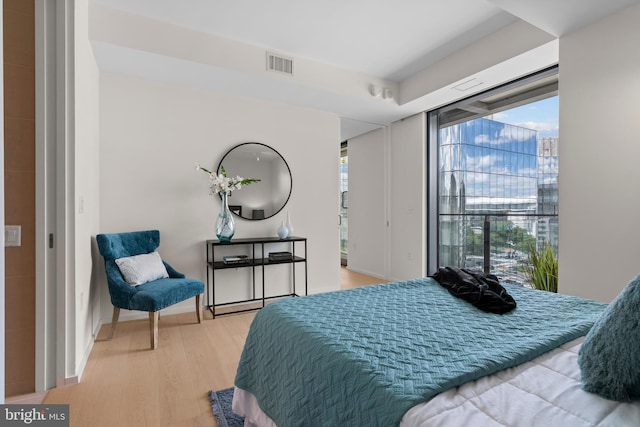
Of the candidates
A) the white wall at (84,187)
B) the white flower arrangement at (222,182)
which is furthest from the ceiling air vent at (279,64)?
the white wall at (84,187)

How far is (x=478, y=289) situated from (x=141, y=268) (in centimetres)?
254

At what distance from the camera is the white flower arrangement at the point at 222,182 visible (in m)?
3.33

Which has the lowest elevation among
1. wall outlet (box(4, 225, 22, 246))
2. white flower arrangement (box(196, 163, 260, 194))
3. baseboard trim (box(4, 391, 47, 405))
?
baseboard trim (box(4, 391, 47, 405))

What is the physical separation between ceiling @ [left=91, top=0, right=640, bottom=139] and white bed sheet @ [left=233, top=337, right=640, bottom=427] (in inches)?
91.9

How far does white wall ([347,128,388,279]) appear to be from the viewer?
5.04 meters

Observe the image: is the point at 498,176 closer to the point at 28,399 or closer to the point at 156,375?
the point at 156,375

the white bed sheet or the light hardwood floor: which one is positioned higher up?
the white bed sheet

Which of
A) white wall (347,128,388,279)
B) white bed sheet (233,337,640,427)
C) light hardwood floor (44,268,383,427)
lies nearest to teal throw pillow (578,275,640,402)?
white bed sheet (233,337,640,427)

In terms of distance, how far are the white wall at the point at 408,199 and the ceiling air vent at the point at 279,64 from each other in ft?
6.31

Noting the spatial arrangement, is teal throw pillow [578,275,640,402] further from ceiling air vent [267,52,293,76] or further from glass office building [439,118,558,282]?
ceiling air vent [267,52,293,76]

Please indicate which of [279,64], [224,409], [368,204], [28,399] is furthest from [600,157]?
[28,399]

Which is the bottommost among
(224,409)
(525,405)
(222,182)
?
(224,409)

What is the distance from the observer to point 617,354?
2.84ft

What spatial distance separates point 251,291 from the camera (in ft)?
12.3
